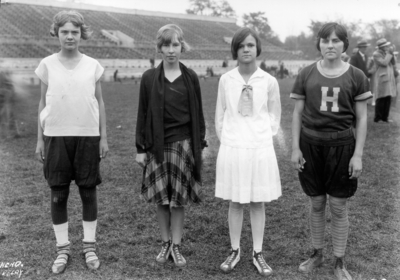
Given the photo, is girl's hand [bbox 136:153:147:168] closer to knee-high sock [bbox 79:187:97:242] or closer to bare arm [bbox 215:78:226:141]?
knee-high sock [bbox 79:187:97:242]

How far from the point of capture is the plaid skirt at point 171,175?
2975 millimetres

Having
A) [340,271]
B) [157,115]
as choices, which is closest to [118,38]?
[157,115]

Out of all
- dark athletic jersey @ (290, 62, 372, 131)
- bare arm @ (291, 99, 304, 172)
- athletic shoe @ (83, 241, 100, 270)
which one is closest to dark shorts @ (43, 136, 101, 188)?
athletic shoe @ (83, 241, 100, 270)

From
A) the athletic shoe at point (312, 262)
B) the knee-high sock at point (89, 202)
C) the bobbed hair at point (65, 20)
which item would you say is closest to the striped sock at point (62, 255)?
the knee-high sock at point (89, 202)

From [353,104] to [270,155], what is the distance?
2.08 ft

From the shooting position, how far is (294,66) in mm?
42750

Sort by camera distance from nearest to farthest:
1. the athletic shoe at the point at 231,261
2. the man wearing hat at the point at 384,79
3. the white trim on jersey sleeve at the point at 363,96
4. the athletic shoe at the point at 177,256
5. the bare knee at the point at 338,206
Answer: the white trim on jersey sleeve at the point at 363,96 < the bare knee at the point at 338,206 < the athletic shoe at the point at 231,261 < the athletic shoe at the point at 177,256 < the man wearing hat at the point at 384,79

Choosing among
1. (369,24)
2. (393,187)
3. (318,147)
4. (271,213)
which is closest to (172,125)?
(318,147)

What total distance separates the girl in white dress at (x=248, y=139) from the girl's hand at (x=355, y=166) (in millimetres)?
483

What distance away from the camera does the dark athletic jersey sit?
269 cm

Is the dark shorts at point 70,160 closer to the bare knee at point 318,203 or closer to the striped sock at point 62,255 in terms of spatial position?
the striped sock at point 62,255

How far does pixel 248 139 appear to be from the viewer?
2840mm

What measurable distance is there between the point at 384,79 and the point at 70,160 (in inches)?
289

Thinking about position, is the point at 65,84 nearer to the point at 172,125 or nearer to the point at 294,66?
the point at 172,125
